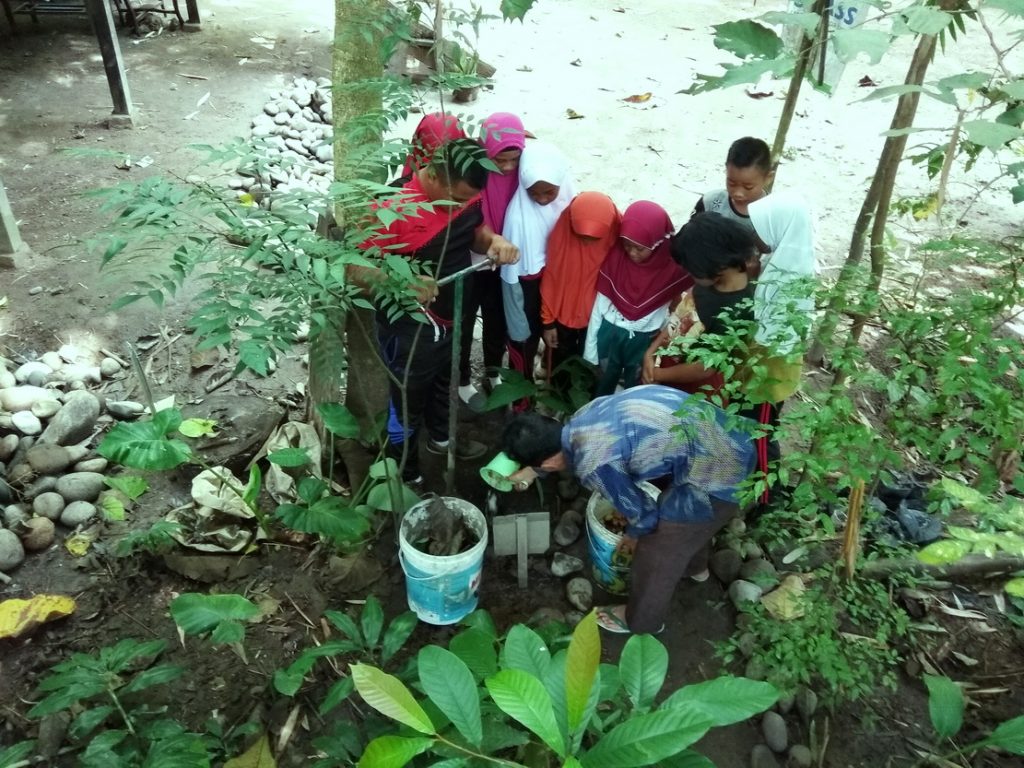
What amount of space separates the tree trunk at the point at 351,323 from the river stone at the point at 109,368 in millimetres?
1174

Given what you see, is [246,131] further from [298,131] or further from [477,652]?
[477,652]

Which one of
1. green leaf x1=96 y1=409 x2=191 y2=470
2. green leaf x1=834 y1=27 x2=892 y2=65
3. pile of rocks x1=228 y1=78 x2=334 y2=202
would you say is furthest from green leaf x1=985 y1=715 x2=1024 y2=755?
pile of rocks x1=228 y1=78 x2=334 y2=202

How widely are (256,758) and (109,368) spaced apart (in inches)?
97.2

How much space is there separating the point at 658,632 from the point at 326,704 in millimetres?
1327

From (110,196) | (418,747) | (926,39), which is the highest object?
(926,39)

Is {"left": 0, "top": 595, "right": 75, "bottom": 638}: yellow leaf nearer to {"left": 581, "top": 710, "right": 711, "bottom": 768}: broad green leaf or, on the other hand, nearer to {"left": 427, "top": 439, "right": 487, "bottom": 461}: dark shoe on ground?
{"left": 427, "top": 439, "right": 487, "bottom": 461}: dark shoe on ground

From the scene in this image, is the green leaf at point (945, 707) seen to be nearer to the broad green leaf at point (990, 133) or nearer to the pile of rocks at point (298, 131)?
the broad green leaf at point (990, 133)

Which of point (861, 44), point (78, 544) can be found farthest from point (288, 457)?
point (861, 44)

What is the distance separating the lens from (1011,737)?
6.62ft

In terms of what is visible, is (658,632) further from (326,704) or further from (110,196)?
(110,196)

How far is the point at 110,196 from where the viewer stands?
187 centimetres

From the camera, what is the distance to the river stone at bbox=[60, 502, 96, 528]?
314 centimetres

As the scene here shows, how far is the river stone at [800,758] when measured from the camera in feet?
8.15

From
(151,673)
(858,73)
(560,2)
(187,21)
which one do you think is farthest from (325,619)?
(560,2)
